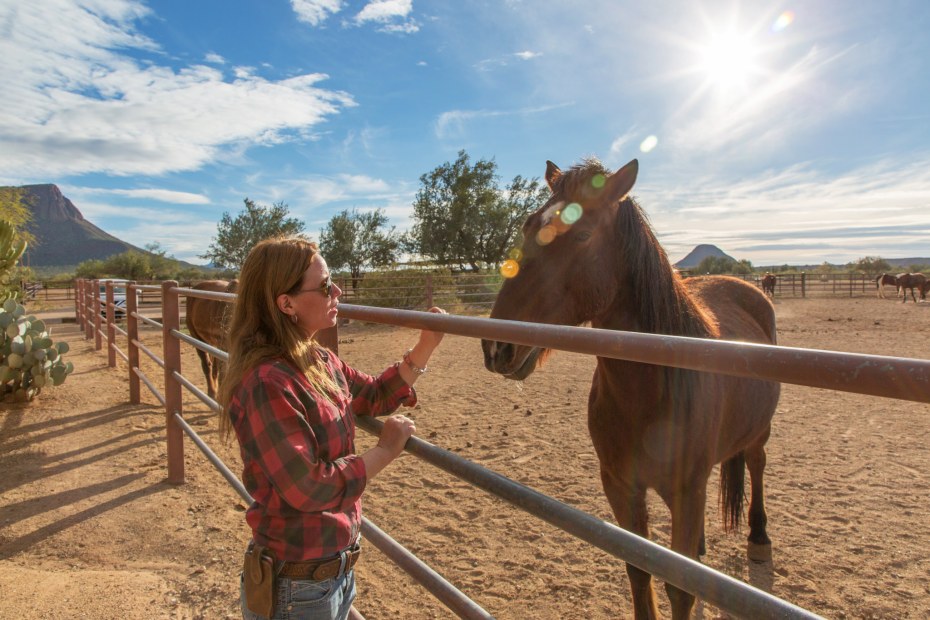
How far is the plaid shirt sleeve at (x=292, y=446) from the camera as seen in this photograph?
1147mm

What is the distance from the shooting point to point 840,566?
283cm

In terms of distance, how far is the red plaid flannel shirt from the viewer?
1.15 meters

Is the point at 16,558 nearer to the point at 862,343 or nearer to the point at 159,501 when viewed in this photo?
the point at 159,501

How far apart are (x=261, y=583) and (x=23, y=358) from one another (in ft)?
20.6

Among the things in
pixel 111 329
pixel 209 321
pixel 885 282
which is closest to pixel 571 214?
pixel 209 321

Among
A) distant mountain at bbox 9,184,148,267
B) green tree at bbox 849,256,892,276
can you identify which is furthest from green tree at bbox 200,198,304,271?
distant mountain at bbox 9,184,148,267

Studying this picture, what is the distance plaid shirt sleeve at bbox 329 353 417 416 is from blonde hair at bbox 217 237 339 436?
0.20 metres

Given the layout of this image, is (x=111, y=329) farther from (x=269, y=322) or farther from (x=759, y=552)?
(x=759, y=552)

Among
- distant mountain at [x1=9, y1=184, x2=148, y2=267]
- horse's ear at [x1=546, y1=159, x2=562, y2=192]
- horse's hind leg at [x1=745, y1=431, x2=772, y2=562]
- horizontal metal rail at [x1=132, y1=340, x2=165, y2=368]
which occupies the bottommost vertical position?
horse's hind leg at [x1=745, y1=431, x2=772, y2=562]

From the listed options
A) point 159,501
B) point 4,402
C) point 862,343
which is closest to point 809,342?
point 862,343

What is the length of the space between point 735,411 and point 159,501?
3.83 meters

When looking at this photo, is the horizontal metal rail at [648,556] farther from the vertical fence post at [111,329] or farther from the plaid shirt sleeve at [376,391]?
the vertical fence post at [111,329]

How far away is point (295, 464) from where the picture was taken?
1146mm

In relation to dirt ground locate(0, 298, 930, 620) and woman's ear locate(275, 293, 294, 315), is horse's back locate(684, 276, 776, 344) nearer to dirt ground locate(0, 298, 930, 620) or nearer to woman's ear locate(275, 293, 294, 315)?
dirt ground locate(0, 298, 930, 620)
